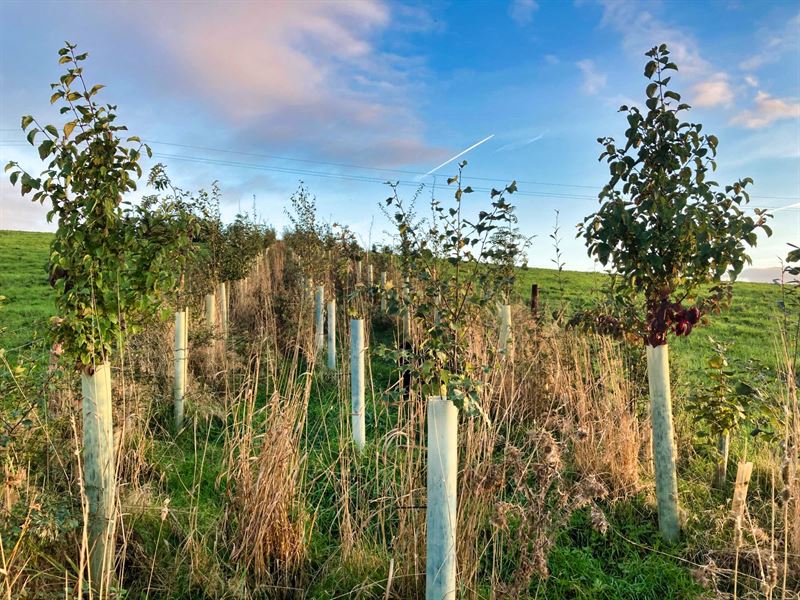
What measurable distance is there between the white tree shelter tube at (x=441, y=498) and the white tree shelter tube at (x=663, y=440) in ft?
6.23

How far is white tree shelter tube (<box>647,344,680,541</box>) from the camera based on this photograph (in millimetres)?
3674

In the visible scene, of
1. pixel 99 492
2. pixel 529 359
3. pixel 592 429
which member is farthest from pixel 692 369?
pixel 99 492

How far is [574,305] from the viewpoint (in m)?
11.6

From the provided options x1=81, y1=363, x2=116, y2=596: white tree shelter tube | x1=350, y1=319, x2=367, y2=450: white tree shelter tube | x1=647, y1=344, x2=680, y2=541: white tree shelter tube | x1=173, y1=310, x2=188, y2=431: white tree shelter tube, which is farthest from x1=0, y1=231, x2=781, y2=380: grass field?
x1=350, y1=319, x2=367, y2=450: white tree shelter tube

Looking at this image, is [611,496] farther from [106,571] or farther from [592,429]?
[106,571]

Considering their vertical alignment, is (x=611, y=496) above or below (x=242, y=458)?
below

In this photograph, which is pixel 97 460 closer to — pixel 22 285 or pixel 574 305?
pixel 574 305

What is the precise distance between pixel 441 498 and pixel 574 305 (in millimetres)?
9822

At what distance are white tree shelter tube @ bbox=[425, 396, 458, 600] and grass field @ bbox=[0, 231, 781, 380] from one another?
251cm

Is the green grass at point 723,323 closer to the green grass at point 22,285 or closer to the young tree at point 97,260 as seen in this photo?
the young tree at point 97,260

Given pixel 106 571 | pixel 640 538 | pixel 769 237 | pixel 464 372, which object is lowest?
pixel 640 538

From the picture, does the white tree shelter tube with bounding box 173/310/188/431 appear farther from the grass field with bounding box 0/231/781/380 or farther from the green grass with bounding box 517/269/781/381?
the green grass with bounding box 517/269/781/381

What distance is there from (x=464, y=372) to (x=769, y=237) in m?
2.26

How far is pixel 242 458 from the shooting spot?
10.6 feet
